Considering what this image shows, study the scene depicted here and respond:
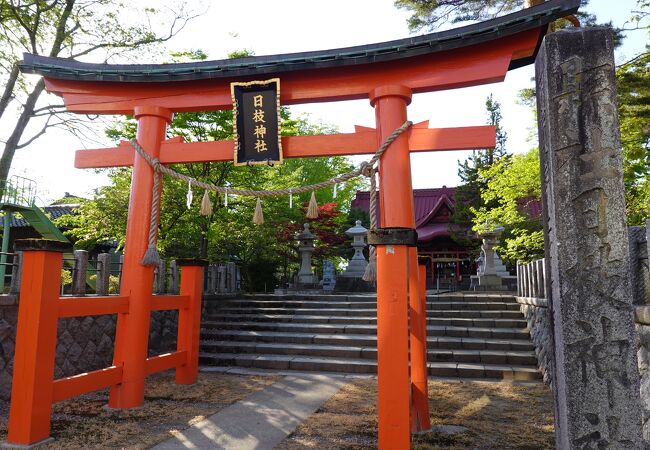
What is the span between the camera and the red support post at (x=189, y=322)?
21.9 ft

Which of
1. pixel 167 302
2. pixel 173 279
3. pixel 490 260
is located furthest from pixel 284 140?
pixel 490 260

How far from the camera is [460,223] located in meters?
22.0

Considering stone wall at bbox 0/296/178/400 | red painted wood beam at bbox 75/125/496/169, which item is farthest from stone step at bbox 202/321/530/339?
red painted wood beam at bbox 75/125/496/169

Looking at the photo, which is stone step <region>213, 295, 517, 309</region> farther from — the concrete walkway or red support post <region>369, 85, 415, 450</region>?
red support post <region>369, 85, 415, 450</region>

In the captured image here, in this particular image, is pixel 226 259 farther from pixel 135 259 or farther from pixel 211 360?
pixel 135 259

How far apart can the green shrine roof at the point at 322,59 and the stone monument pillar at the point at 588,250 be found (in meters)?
2.09

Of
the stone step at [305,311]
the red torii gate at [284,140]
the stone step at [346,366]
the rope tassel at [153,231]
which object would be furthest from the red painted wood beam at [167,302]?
the stone step at [305,311]

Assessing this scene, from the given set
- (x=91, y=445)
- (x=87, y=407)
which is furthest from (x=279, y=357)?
(x=91, y=445)

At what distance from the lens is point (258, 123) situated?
18.6 ft

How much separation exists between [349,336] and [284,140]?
17.1 ft

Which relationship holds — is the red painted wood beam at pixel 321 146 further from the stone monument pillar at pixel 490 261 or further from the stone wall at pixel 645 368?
the stone monument pillar at pixel 490 261

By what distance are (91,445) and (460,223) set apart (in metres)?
20.2

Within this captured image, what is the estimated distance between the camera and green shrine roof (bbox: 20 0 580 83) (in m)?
4.87

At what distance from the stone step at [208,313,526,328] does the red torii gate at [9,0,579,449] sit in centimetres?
404
